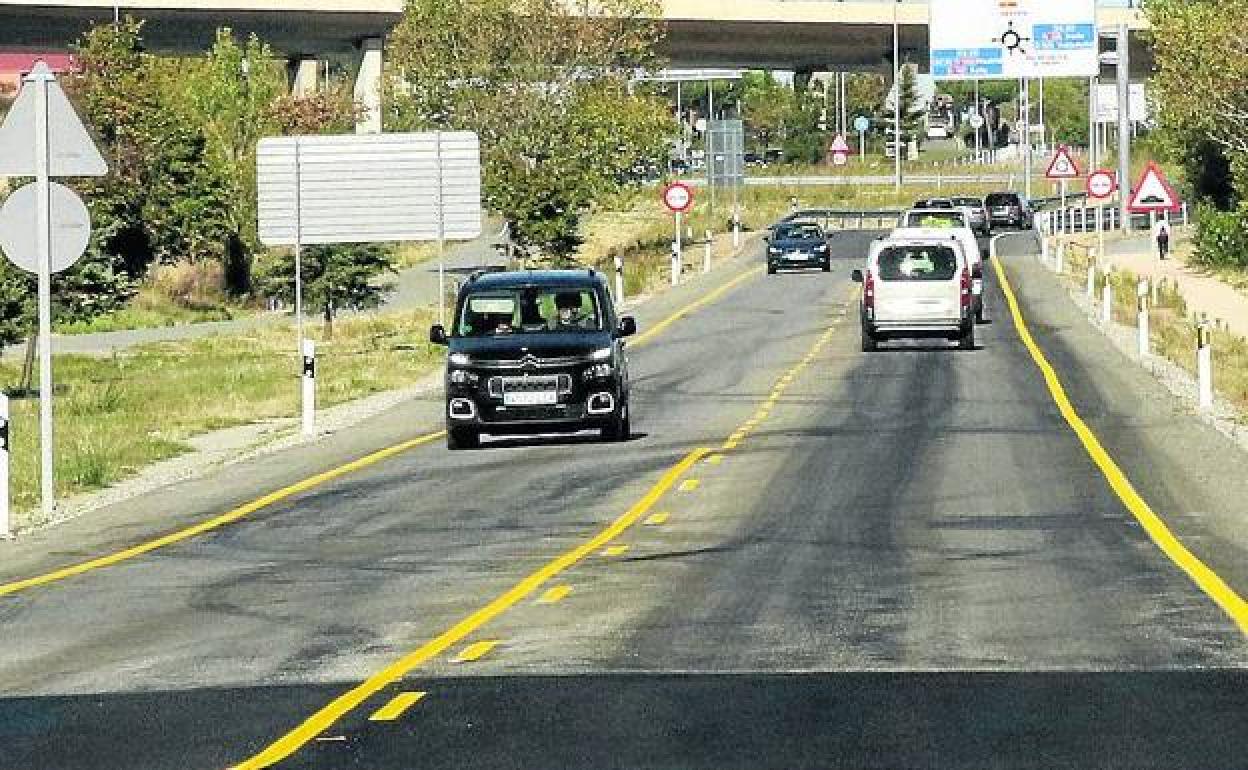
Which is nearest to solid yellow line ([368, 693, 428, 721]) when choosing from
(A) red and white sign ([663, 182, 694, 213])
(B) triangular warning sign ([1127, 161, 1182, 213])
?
(B) triangular warning sign ([1127, 161, 1182, 213])

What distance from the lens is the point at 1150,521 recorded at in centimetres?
2073

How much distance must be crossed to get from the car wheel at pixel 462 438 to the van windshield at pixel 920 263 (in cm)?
1715

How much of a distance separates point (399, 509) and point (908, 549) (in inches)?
230

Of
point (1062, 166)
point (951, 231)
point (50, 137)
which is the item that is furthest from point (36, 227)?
point (1062, 166)

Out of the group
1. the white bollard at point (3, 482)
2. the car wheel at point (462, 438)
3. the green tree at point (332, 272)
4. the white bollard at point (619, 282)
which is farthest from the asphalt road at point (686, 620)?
the green tree at point (332, 272)

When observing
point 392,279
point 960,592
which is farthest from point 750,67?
point 960,592

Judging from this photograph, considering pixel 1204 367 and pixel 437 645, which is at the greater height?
pixel 1204 367

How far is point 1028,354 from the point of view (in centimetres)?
4616

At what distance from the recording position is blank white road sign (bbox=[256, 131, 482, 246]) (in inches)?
2146

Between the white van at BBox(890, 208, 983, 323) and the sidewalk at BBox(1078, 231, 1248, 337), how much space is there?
4.53m

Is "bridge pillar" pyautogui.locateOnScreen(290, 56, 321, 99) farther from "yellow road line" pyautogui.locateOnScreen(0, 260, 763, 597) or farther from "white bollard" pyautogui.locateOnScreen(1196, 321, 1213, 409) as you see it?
"yellow road line" pyautogui.locateOnScreen(0, 260, 763, 597)

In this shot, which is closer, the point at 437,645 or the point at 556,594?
the point at 437,645

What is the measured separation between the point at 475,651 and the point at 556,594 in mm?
2725

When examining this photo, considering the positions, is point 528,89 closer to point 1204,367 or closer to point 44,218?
point 1204,367
